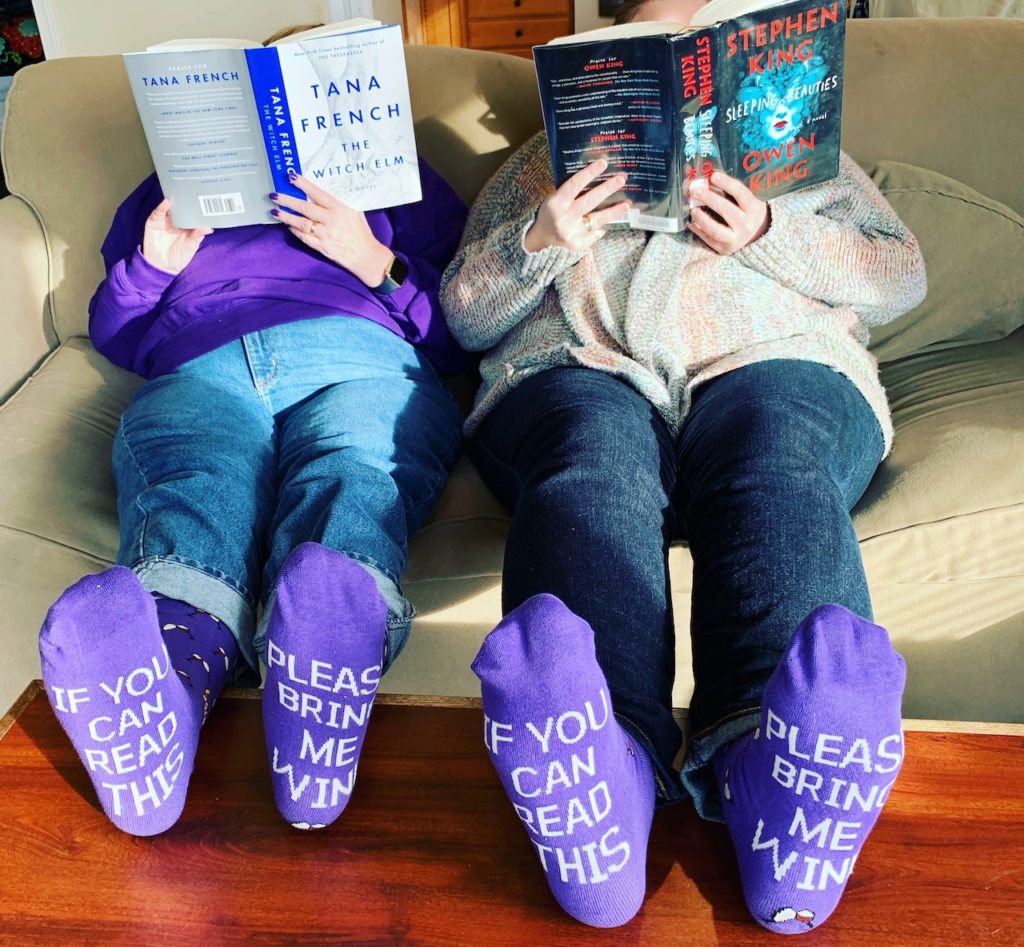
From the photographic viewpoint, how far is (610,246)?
1.17m

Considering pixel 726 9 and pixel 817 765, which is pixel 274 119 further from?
pixel 817 765

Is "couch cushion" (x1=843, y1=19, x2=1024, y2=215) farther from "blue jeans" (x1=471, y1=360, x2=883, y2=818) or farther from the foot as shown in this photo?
the foot

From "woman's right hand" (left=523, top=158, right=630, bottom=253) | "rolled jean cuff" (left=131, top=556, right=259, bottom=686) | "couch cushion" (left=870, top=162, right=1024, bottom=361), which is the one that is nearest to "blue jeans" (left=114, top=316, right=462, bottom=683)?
"rolled jean cuff" (left=131, top=556, right=259, bottom=686)

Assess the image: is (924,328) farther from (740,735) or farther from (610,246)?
(740,735)

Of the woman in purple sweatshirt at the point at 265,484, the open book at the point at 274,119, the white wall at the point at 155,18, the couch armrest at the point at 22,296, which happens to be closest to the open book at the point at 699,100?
the open book at the point at 274,119

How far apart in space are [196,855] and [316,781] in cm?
11

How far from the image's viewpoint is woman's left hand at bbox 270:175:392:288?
1.17 m

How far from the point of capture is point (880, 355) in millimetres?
1401

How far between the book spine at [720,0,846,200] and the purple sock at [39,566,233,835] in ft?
2.51

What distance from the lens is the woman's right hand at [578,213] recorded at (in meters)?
1.09

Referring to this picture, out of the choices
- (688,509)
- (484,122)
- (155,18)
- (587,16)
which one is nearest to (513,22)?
(587,16)

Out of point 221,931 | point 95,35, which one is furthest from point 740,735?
point 95,35

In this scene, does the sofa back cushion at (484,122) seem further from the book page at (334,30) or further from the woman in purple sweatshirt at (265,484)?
the book page at (334,30)

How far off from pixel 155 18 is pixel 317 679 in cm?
363
